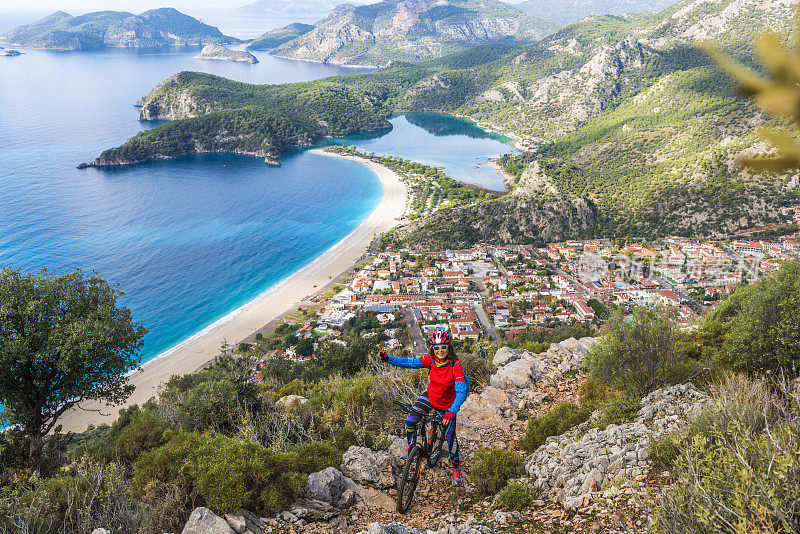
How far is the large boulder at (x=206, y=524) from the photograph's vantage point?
579 centimetres

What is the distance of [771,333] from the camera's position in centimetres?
871

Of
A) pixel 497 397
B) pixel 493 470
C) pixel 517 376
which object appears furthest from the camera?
pixel 517 376

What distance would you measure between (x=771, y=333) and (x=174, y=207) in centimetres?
7247

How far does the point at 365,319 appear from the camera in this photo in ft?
125

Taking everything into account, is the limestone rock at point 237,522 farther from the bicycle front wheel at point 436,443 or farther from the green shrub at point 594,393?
the green shrub at point 594,393

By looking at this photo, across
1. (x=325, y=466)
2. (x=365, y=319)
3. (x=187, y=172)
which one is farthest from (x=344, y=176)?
(x=325, y=466)

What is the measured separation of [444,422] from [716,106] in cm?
8224

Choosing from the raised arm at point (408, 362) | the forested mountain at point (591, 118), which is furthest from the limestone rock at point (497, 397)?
the forested mountain at point (591, 118)

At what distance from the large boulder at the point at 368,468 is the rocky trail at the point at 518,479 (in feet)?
0.05

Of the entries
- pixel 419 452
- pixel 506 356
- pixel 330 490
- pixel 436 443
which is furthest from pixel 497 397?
pixel 330 490

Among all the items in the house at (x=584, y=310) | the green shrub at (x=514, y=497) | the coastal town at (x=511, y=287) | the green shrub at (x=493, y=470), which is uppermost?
the green shrub at (x=514, y=497)

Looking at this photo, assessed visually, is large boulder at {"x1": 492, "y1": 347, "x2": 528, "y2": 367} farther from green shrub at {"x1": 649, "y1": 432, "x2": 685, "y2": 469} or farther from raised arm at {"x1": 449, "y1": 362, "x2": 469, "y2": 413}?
raised arm at {"x1": 449, "y1": 362, "x2": 469, "y2": 413}

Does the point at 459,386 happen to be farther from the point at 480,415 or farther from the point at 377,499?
the point at 480,415

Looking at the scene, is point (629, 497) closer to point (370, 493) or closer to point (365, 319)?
point (370, 493)
